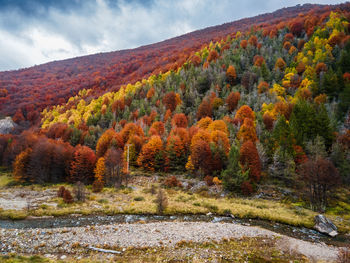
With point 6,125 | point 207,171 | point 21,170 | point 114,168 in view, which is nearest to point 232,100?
point 207,171

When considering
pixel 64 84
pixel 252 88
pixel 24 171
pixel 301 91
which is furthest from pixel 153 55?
pixel 24 171

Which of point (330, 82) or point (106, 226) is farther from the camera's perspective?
point (330, 82)

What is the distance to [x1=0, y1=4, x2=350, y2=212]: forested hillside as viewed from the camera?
38.8 m

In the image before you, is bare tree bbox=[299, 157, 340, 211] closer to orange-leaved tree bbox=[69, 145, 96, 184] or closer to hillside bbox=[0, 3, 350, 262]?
hillside bbox=[0, 3, 350, 262]

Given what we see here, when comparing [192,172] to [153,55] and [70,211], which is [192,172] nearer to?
[70,211]

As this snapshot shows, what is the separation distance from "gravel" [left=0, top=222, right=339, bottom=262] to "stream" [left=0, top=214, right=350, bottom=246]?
1713mm

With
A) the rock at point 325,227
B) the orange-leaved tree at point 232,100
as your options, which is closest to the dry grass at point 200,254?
the rock at point 325,227

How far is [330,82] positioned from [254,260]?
236 ft

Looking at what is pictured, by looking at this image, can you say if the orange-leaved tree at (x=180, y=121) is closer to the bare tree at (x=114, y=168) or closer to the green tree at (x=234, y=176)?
the bare tree at (x=114, y=168)

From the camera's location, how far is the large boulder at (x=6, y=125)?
10269 cm

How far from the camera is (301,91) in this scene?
67000 millimetres

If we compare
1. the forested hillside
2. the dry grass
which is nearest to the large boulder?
the forested hillside

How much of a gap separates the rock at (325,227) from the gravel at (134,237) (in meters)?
3.76

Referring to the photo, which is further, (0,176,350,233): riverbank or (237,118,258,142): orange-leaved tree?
(237,118,258,142): orange-leaved tree
